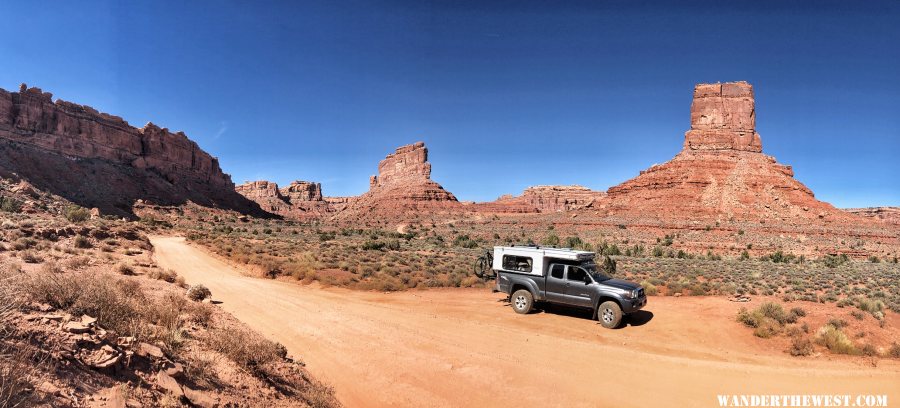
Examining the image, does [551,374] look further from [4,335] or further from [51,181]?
[51,181]

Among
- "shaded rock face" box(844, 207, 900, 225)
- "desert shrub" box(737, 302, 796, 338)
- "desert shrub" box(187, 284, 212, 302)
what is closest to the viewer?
"desert shrub" box(737, 302, 796, 338)

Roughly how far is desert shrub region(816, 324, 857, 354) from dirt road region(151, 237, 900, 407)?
0.41 metres

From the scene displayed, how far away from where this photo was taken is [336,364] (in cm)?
788

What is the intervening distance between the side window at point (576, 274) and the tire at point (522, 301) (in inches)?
53.5

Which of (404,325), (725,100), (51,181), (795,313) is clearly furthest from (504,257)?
(725,100)

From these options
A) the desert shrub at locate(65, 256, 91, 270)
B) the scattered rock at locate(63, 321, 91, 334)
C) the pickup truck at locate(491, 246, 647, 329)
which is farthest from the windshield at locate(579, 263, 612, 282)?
the desert shrub at locate(65, 256, 91, 270)

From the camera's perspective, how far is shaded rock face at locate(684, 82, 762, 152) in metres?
82.4

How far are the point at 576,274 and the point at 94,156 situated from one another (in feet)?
330

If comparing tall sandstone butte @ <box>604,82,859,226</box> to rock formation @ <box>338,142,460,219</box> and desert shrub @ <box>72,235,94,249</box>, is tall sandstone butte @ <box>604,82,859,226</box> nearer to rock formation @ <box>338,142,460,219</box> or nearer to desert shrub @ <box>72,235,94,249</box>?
rock formation @ <box>338,142,460,219</box>

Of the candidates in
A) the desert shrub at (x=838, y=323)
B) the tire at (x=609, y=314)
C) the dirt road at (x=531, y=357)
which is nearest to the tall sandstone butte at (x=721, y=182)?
the desert shrub at (x=838, y=323)

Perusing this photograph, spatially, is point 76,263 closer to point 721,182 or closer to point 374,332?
point 374,332

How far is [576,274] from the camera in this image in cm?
1208

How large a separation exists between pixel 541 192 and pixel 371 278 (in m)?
147

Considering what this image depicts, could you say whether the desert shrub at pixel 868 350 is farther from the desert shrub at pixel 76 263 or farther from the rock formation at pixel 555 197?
the rock formation at pixel 555 197
